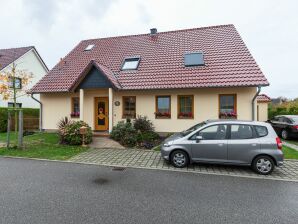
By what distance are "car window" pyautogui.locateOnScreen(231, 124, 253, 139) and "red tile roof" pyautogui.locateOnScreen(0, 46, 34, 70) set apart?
2450cm

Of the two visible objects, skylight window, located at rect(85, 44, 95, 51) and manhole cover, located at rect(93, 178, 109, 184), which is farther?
skylight window, located at rect(85, 44, 95, 51)

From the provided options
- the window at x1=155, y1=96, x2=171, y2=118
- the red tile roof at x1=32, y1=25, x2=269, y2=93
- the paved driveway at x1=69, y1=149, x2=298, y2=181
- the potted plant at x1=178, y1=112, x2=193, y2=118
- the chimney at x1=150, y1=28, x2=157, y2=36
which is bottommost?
the paved driveway at x1=69, y1=149, x2=298, y2=181

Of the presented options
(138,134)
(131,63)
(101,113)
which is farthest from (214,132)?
(131,63)

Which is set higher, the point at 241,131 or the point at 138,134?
the point at 241,131

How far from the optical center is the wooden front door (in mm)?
14497

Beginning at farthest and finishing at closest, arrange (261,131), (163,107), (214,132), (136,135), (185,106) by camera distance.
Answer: (163,107)
(185,106)
(136,135)
(214,132)
(261,131)

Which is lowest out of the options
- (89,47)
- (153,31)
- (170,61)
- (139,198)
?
(139,198)

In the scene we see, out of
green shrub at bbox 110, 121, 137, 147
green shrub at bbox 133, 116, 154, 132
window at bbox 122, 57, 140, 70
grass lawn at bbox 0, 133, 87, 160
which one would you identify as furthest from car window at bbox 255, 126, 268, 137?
window at bbox 122, 57, 140, 70

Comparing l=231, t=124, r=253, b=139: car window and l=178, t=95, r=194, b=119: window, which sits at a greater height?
l=178, t=95, r=194, b=119: window

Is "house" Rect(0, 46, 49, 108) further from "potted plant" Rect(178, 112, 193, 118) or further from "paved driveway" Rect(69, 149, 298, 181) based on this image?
"potted plant" Rect(178, 112, 193, 118)

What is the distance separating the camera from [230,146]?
688 centimetres

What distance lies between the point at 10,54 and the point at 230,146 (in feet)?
92.0

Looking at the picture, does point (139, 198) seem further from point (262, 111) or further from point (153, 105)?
point (262, 111)

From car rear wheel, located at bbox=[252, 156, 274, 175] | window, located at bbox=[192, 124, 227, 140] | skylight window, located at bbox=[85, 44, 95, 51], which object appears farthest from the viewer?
skylight window, located at bbox=[85, 44, 95, 51]
